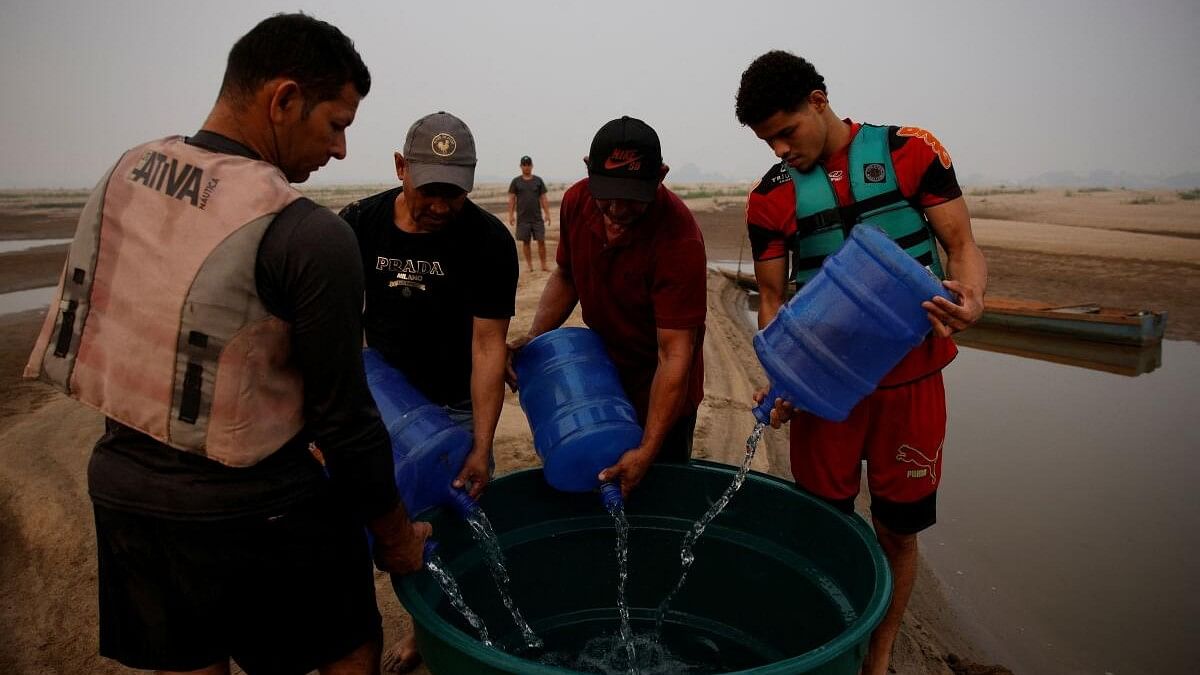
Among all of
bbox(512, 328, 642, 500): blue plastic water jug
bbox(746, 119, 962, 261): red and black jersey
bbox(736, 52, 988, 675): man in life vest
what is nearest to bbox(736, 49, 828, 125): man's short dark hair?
bbox(736, 52, 988, 675): man in life vest

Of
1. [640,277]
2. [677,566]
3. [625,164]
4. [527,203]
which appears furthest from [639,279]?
[527,203]

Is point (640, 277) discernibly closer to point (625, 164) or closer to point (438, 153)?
point (625, 164)

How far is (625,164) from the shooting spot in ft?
7.36

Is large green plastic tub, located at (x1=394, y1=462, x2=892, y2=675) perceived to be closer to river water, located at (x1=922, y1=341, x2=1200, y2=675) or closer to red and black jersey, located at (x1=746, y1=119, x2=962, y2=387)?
red and black jersey, located at (x1=746, y1=119, x2=962, y2=387)

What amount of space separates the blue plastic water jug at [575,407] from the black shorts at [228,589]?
0.84 meters

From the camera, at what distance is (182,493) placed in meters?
1.37

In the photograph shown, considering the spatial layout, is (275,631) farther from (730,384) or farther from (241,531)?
(730,384)

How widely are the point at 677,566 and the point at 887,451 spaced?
84 cm

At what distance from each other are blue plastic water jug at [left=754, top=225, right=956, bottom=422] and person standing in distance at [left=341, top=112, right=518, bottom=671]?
2.85ft

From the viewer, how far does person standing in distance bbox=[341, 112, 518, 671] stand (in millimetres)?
2264

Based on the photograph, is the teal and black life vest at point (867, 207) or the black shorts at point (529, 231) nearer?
the teal and black life vest at point (867, 207)

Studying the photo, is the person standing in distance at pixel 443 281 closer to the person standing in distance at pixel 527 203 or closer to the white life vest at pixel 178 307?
the white life vest at pixel 178 307

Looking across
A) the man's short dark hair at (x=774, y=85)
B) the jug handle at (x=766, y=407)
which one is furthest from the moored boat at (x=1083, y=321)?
the jug handle at (x=766, y=407)

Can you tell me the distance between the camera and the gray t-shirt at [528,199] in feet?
35.6
